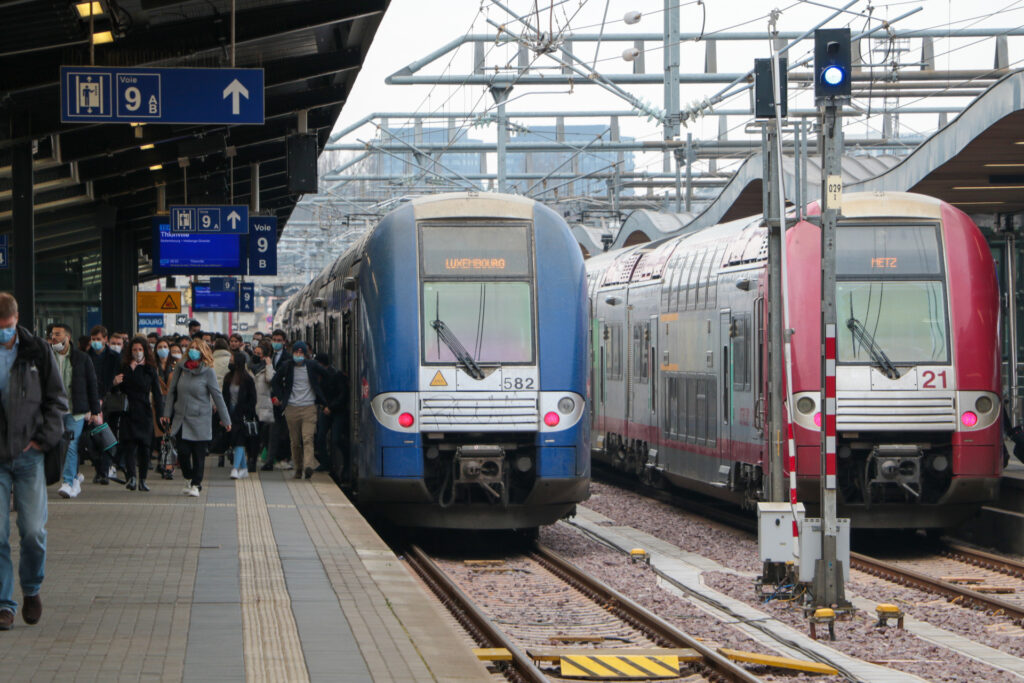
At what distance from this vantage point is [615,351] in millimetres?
21781

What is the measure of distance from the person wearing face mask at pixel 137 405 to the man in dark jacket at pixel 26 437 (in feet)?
26.5

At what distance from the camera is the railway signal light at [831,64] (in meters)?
11.1

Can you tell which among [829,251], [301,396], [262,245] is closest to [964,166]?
[829,251]

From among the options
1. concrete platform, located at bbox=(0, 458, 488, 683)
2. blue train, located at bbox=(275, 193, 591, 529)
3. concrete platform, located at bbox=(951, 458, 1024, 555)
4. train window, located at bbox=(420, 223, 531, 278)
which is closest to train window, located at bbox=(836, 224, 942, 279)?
blue train, located at bbox=(275, 193, 591, 529)

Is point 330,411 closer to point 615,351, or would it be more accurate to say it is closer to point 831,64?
point 615,351

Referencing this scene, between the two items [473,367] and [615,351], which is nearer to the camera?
[473,367]

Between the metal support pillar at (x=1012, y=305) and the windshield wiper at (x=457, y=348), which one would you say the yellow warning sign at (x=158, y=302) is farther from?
the windshield wiper at (x=457, y=348)

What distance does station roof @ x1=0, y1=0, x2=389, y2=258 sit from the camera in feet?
49.7

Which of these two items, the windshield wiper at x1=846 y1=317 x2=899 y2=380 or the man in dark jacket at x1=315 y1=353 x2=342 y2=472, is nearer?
the windshield wiper at x1=846 y1=317 x2=899 y2=380

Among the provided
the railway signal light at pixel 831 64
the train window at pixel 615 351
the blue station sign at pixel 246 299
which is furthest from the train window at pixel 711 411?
the blue station sign at pixel 246 299

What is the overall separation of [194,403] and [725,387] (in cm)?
546

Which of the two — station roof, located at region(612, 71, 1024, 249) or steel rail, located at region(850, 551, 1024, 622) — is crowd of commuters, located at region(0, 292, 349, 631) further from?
steel rail, located at region(850, 551, 1024, 622)

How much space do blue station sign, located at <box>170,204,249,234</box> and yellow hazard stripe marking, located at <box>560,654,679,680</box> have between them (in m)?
14.8

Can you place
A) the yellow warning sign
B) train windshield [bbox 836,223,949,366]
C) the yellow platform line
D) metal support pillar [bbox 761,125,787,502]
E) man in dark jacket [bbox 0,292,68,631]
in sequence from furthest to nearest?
the yellow warning sign, train windshield [bbox 836,223,949,366], metal support pillar [bbox 761,125,787,502], man in dark jacket [bbox 0,292,68,631], the yellow platform line
